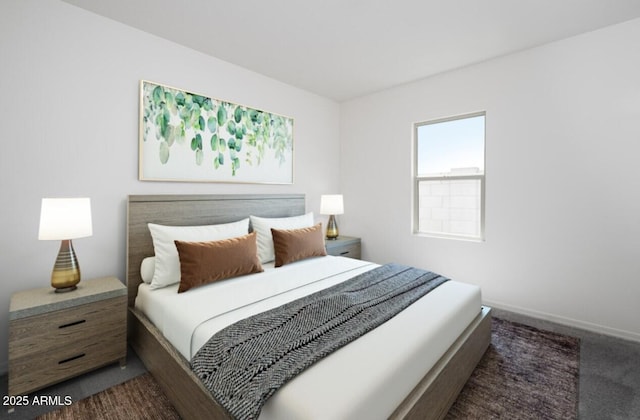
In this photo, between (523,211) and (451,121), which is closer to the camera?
(523,211)

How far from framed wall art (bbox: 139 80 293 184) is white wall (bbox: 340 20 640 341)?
6.04 ft

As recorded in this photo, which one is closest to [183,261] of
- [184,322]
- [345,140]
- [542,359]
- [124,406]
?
[184,322]

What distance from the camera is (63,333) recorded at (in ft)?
5.85

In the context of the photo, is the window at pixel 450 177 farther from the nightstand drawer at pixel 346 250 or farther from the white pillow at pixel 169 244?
the white pillow at pixel 169 244

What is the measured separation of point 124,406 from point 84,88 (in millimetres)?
2204

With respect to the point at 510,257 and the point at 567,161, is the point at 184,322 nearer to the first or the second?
the point at 510,257

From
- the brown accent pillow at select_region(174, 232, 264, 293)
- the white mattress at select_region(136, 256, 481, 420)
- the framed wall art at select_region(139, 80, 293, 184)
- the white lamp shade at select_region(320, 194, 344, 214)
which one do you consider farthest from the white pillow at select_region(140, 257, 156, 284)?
the white lamp shade at select_region(320, 194, 344, 214)

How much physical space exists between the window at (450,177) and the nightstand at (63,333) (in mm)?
3176

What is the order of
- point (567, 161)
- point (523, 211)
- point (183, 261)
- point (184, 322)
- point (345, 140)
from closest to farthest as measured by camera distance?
point (184, 322)
point (183, 261)
point (567, 161)
point (523, 211)
point (345, 140)

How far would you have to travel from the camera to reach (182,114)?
2.69m

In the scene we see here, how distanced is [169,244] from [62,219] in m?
0.64

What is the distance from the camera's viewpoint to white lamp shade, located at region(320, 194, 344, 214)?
3.84 m

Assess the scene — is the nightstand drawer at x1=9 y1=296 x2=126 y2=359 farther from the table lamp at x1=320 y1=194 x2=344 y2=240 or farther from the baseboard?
the baseboard

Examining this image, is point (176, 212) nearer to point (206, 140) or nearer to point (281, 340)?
point (206, 140)
